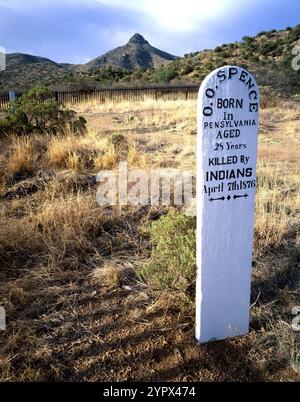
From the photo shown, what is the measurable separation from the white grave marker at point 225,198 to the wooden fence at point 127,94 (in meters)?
19.0

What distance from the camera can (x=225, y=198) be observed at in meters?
2.52

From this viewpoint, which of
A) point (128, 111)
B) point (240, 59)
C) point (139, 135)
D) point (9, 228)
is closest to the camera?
point (9, 228)

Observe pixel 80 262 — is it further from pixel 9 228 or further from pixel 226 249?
pixel 226 249

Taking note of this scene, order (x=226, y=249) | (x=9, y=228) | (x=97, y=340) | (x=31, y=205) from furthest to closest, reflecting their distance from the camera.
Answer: (x=31, y=205) < (x=9, y=228) < (x=97, y=340) < (x=226, y=249)

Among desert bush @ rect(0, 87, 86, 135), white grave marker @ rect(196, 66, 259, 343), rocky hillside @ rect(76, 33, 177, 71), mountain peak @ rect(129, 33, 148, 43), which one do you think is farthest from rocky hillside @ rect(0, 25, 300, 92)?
mountain peak @ rect(129, 33, 148, 43)

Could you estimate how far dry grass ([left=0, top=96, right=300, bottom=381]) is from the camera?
2.62 m

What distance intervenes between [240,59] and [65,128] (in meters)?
32.8

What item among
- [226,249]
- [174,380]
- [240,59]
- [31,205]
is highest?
[240,59]

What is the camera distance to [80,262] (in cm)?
386

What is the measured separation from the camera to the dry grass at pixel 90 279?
2623 mm

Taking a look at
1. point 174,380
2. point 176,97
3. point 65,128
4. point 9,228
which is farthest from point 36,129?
point 176,97
